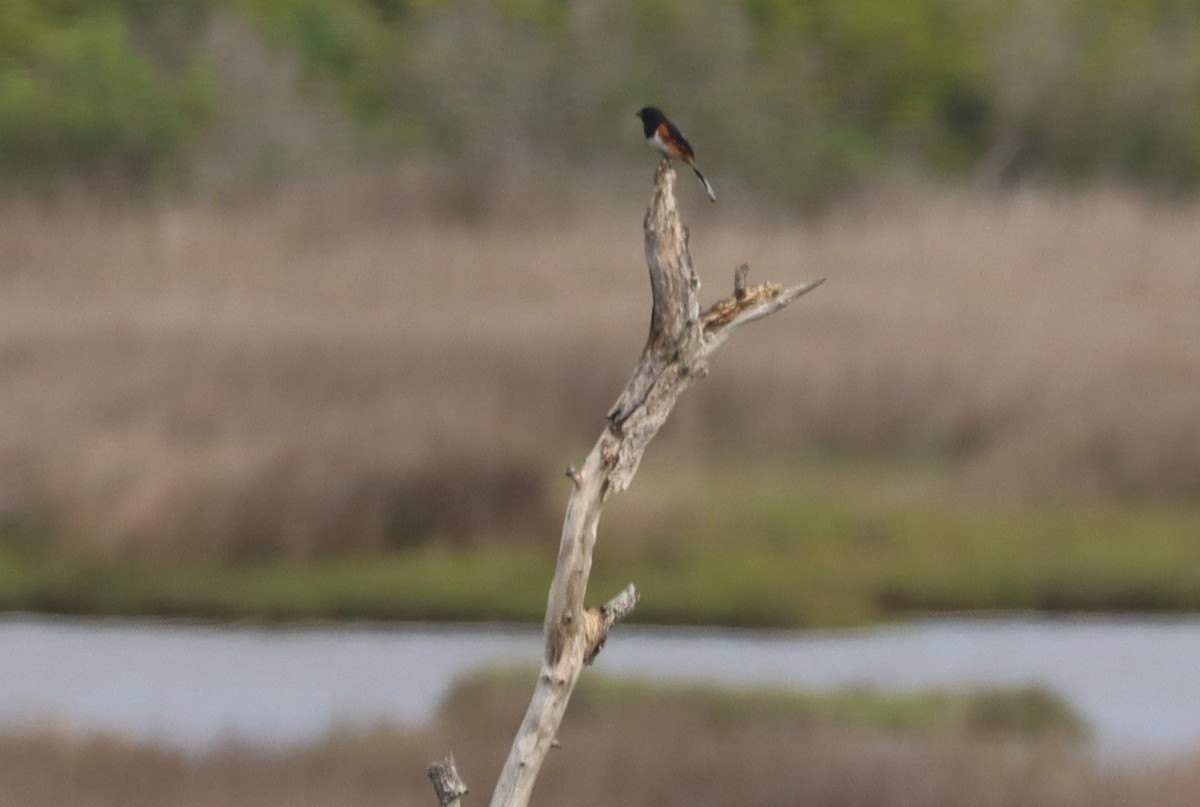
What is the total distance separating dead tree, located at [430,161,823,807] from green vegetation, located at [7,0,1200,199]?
19.8m

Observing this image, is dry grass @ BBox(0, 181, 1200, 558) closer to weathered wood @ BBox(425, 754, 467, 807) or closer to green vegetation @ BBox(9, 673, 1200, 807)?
green vegetation @ BBox(9, 673, 1200, 807)

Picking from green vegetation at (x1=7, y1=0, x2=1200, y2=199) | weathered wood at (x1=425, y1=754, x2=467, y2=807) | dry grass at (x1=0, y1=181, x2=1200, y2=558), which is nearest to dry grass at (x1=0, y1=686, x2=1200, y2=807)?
dry grass at (x1=0, y1=181, x2=1200, y2=558)

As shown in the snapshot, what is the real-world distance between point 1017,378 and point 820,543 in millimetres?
2747

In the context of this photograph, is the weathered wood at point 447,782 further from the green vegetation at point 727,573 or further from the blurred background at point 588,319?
the green vegetation at point 727,573

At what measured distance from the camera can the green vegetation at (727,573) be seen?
1226cm

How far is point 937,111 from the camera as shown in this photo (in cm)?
2573

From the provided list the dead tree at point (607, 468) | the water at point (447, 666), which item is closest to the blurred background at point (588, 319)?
the water at point (447, 666)

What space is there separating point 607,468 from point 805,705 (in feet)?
24.3

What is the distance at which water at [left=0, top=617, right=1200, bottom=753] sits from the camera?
33.9ft

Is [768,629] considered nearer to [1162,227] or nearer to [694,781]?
[694,781]

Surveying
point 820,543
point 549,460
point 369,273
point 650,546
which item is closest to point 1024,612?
point 820,543

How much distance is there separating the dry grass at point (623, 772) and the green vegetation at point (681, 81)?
47.9ft

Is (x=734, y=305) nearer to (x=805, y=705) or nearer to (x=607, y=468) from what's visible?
(x=607, y=468)

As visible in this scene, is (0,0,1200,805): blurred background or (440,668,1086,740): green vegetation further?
(0,0,1200,805): blurred background
